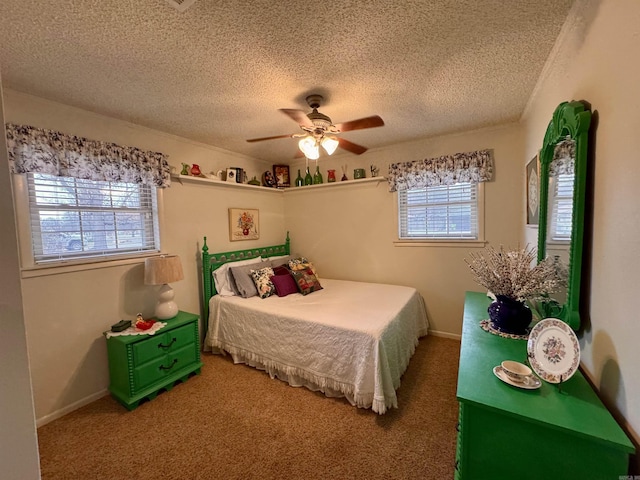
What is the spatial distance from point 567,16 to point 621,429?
178 cm

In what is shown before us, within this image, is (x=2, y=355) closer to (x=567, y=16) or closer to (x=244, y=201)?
(x=567, y=16)

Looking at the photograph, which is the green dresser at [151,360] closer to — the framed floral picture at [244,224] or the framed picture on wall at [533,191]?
the framed floral picture at [244,224]

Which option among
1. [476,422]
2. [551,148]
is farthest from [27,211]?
[551,148]

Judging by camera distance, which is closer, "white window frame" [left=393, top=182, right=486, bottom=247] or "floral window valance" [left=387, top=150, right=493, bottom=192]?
"floral window valance" [left=387, top=150, right=493, bottom=192]

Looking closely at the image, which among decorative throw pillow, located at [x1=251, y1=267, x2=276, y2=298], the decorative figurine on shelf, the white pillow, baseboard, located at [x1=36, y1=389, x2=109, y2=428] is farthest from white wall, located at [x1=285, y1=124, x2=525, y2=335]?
baseboard, located at [x1=36, y1=389, x2=109, y2=428]

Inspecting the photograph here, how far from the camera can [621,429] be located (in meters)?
0.86

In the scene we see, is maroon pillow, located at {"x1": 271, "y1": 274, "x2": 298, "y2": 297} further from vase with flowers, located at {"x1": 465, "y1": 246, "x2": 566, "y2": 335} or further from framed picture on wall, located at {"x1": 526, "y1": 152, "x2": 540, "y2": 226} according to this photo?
framed picture on wall, located at {"x1": 526, "y1": 152, "x2": 540, "y2": 226}

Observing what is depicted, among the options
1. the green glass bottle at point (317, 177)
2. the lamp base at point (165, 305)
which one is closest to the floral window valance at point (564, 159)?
the green glass bottle at point (317, 177)

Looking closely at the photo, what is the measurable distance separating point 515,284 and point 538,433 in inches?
31.4

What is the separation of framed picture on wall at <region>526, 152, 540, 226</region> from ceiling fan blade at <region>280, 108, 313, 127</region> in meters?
1.72

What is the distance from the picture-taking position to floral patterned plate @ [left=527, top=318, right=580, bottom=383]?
3.36 feet

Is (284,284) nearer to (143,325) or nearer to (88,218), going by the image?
(143,325)

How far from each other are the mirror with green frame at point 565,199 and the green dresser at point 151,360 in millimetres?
2752

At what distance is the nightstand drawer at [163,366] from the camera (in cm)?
215
